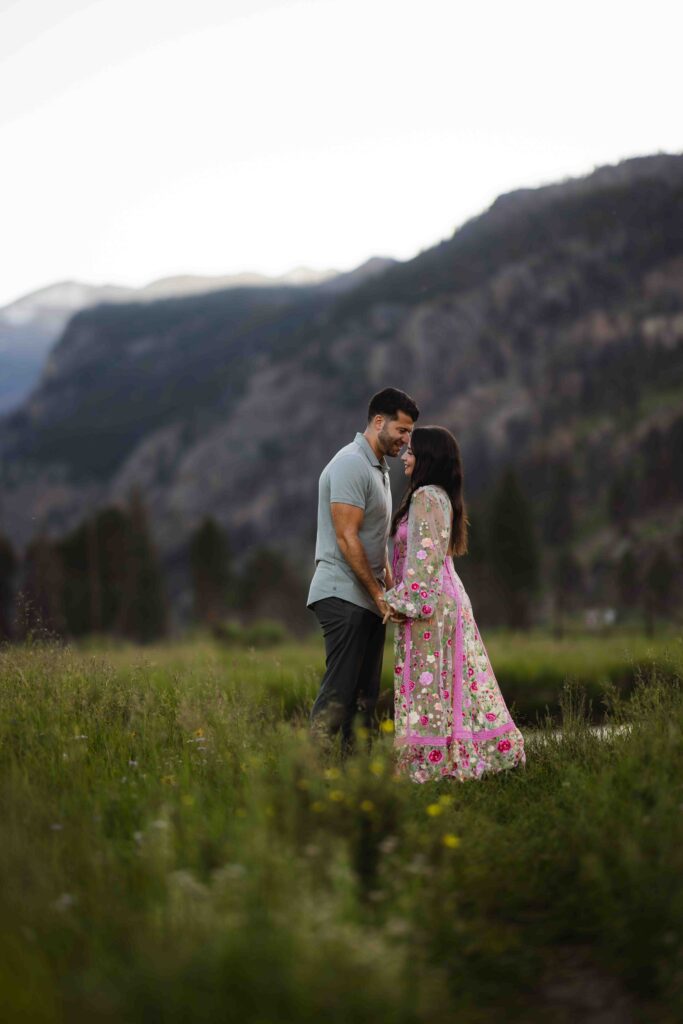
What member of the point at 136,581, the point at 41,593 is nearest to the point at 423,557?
the point at 41,593

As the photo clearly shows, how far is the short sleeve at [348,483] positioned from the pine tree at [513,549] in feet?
200

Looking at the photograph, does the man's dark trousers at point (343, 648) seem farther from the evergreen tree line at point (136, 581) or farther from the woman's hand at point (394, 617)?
the evergreen tree line at point (136, 581)

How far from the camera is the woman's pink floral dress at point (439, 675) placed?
636 cm

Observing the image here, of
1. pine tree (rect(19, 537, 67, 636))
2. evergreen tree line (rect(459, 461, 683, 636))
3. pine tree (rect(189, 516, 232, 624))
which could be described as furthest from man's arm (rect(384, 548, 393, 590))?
pine tree (rect(189, 516, 232, 624))

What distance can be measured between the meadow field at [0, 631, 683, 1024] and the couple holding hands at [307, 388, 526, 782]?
0.31 m

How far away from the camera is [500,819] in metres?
5.55

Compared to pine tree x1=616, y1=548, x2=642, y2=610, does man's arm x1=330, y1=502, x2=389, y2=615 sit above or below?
above

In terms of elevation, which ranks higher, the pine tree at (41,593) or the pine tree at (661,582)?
the pine tree at (41,593)

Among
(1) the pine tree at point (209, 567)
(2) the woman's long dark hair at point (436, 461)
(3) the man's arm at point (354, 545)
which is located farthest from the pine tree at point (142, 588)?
(2) the woman's long dark hair at point (436, 461)

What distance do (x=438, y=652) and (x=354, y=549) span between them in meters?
0.80

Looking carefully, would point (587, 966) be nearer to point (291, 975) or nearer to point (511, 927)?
point (511, 927)

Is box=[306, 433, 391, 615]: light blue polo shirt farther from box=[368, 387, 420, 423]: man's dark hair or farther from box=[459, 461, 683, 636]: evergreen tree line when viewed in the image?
box=[459, 461, 683, 636]: evergreen tree line

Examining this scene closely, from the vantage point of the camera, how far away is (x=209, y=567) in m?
68.4

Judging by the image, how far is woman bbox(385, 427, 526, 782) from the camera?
6.36 metres
